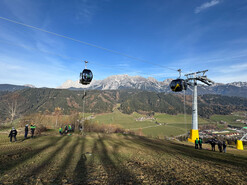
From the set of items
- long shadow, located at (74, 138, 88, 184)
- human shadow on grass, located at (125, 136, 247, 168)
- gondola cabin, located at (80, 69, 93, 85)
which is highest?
gondola cabin, located at (80, 69, 93, 85)

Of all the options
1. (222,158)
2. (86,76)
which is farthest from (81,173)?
(222,158)

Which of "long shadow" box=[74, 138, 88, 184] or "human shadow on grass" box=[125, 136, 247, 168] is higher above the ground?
"long shadow" box=[74, 138, 88, 184]

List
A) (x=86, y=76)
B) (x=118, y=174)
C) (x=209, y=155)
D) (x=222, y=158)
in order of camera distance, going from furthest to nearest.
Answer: (x=86, y=76)
(x=209, y=155)
(x=222, y=158)
(x=118, y=174)

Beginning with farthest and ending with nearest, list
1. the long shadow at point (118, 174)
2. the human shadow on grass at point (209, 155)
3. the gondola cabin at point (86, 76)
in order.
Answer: the gondola cabin at point (86, 76)
the human shadow on grass at point (209, 155)
the long shadow at point (118, 174)

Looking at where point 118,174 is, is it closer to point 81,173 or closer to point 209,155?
point 81,173

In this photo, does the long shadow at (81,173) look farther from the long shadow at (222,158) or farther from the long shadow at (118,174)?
the long shadow at (222,158)

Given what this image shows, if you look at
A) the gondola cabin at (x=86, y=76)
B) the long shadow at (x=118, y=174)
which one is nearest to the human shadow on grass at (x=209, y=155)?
the long shadow at (x=118, y=174)

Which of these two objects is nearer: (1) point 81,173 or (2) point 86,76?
(1) point 81,173

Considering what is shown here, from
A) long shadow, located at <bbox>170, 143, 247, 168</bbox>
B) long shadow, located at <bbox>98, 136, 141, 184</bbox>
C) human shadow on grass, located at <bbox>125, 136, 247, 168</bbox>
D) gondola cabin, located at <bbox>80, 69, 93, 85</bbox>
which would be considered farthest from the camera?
gondola cabin, located at <bbox>80, 69, 93, 85</bbox>

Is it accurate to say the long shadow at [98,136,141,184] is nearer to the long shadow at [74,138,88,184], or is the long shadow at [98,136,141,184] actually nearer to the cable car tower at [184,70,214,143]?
the long shadow at [74,138,88,184]

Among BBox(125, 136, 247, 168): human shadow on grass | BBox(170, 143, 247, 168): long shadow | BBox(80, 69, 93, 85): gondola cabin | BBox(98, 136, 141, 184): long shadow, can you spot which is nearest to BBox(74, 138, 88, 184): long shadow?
BBox(98, 136, 141, 184): long shadow

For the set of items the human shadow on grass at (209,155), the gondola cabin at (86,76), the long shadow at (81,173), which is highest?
the gondola cabin at (86,76)

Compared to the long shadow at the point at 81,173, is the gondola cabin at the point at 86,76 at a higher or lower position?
higher

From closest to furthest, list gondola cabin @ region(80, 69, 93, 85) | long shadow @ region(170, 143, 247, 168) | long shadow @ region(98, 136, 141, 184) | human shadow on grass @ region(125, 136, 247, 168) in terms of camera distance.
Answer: long shadow @ region(98, 136, 141, 184)
long shadow @ region(170, 143, 247, 168)
human shadow on grass @ region(125, 136, 247, 168)
gondola cabin @ region(80, 69, 93, 85)
